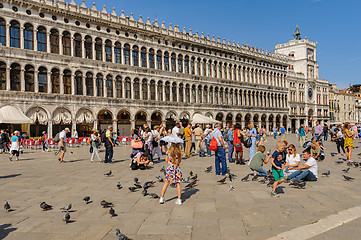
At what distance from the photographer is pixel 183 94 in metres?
42.4

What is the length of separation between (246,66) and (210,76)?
9671 mm

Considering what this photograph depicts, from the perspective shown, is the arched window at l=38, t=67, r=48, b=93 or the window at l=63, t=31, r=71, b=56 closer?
the arched window at l=38, t=67, r=48, b=93

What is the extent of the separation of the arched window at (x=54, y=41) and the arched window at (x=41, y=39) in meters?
0.67

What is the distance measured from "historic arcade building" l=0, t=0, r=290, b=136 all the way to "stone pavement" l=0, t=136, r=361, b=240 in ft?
71.1

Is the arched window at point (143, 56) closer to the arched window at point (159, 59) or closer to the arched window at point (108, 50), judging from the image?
the arched window at point (159, 59)

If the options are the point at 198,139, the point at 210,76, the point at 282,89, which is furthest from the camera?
the point at 282,89

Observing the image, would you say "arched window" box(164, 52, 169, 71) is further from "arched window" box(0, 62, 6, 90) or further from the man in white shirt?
the man in white shirt

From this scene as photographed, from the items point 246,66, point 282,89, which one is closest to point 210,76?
point 246,66

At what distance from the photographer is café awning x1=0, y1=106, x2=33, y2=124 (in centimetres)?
2362

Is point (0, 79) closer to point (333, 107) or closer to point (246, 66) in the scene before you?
point (246, 66)

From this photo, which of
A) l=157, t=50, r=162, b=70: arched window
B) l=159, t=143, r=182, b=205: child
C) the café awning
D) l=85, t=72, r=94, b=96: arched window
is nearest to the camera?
l=159, t=143, r=182, b=205: child

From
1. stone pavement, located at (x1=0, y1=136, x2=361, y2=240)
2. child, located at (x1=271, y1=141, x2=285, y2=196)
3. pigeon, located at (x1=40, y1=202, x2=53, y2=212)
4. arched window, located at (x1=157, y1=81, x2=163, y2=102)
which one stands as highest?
arched window, located at (x1=157, y1=81, x2=163, y2=102)

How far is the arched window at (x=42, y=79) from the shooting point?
3000 cm

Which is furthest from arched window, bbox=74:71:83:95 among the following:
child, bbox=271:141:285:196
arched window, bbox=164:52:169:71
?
child, bbox=271:141:285:196
